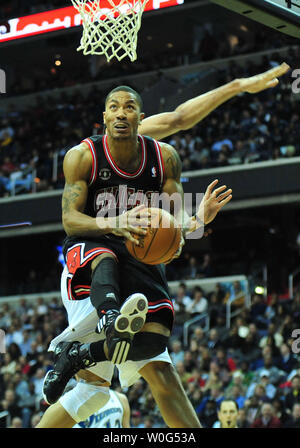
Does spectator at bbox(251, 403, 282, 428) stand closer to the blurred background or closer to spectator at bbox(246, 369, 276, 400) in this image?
the blurred background

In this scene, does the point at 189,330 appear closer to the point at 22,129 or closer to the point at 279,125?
the point at 279,125

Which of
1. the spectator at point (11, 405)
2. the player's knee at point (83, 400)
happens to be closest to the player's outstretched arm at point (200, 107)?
the player's knee at point (83, 400)

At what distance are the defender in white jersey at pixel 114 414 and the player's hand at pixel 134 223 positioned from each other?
3656mm

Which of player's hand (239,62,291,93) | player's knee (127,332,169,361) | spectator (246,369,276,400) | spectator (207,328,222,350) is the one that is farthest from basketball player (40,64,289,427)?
spectator (207,328,222,350)

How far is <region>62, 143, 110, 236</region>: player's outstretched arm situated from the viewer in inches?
221

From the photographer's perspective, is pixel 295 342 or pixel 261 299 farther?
pixel 261 299

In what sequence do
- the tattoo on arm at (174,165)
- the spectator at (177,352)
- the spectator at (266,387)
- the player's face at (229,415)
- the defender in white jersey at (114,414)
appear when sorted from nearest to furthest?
1. the tattoo on arm at (174,165)
2. the defender in white jersey at (114,414)
3. the player's face at (229,415)
4. the spectator at (266,387)
5. the spectator at (177,352)

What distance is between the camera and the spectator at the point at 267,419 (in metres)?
11.8

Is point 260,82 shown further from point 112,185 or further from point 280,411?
point 280,411

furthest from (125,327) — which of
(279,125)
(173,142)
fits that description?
(173,142)

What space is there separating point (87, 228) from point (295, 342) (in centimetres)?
905

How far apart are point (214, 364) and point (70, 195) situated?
9.03m

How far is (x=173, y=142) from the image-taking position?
20000 millimetres

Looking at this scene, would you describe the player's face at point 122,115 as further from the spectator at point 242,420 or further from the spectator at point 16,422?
the spectator at point 16,422
